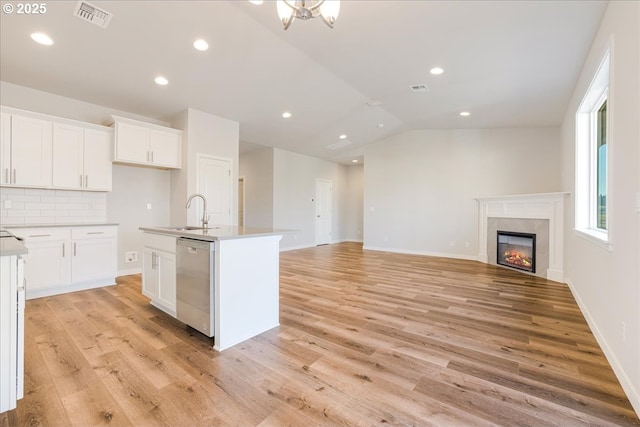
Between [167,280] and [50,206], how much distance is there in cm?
273

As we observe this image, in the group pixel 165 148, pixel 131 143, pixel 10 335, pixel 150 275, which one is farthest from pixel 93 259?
pixel 10 335

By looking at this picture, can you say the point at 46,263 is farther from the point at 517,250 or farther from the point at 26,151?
the point at 517,250

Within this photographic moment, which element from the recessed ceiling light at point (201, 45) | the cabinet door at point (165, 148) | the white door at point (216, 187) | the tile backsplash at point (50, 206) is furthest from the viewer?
the white door at point (216, 187)

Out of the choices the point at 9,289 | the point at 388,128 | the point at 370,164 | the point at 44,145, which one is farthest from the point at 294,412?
the point at 370,164

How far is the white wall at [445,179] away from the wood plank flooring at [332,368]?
11.2ft

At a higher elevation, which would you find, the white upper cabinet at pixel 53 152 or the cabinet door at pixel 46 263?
the white upper cabinet at pixel 53 152

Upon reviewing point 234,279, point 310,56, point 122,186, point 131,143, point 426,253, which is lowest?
point 426,253

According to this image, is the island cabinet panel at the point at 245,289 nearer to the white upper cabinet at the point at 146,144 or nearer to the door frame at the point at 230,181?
the door frame at the point at 230,181

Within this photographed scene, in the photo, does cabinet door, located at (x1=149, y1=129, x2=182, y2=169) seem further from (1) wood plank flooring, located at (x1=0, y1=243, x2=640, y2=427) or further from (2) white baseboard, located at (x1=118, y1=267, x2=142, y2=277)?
(1) wood plank flooring, located at (x1=0, y1=243, x2=640, y2=427)

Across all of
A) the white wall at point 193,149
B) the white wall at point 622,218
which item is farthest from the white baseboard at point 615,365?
the white wall at point 193,149

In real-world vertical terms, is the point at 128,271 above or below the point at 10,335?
below

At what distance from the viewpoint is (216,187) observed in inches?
209

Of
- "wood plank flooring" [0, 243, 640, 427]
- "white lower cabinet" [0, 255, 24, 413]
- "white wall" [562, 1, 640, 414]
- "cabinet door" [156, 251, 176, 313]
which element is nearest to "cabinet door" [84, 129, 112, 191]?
"wood plank flooring" [0, 243, 640, 427]

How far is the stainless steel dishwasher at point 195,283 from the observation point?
7.63 feet
